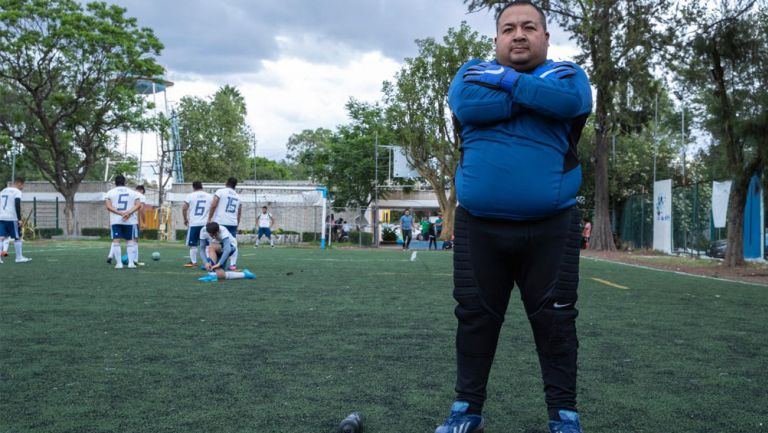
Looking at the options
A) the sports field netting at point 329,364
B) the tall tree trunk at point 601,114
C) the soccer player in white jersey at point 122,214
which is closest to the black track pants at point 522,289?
the sports field netting at point 329,364

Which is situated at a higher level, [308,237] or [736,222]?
[736,222]

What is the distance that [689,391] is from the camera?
3.78 m

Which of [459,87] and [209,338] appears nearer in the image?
[459,87]

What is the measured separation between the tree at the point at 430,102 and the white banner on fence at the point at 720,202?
16.8 m

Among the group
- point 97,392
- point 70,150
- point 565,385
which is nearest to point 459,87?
point 565,385

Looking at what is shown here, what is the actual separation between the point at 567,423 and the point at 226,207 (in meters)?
10.3

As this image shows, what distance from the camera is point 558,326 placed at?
9.28 ft

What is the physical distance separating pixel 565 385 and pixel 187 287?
24.9 feet

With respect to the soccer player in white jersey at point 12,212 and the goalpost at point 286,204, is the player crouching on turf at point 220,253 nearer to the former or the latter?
the soccer player in white jersey at point 12,212

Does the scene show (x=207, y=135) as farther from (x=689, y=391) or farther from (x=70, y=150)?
(x=689, y=391)

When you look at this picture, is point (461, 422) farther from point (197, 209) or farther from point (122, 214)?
point (122, 214)

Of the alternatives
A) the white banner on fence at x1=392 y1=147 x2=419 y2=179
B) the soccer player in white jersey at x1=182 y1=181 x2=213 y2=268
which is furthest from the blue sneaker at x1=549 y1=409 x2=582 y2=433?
the white banner on fence at x1=392 y1=147 x2=419 y2=179

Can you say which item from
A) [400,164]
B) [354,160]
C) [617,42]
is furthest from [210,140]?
[617,42]

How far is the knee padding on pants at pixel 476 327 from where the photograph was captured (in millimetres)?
2908
